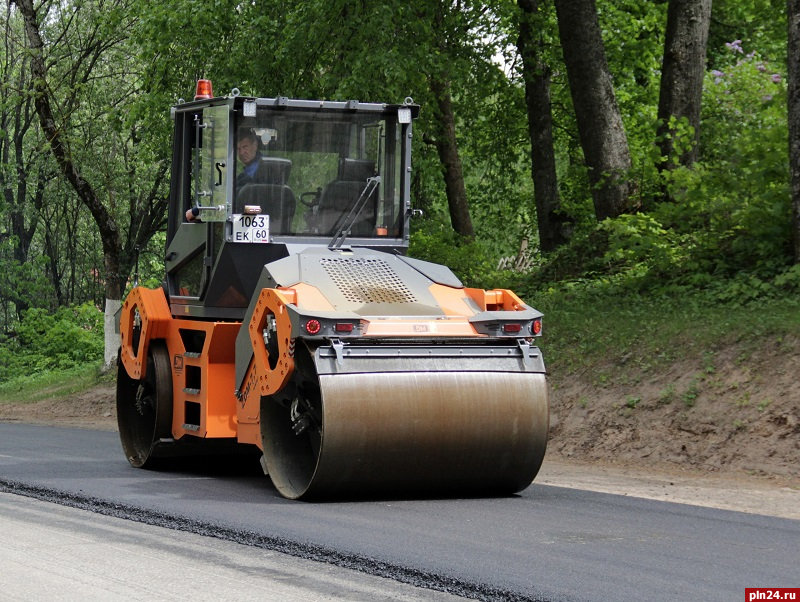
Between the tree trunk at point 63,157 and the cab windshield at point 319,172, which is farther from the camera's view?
the tree trunk at point 63,157

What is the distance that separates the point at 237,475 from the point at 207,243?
6.21 feet

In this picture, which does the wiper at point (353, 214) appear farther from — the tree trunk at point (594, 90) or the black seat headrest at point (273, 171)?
the tree trunk at point (594, 90)

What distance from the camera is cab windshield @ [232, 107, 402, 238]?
9.55 metres

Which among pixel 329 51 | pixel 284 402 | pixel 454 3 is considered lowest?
pixel 284 402

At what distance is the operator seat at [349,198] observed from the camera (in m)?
9.70

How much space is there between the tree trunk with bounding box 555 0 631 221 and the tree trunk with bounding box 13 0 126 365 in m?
9.48

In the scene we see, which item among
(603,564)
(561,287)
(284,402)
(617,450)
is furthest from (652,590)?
(561,287)

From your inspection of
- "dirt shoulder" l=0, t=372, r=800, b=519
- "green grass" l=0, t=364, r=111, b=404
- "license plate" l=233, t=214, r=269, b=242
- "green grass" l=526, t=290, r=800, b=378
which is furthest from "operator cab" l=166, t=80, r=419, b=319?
"green grass" l=0, t=364, r=111, b=404

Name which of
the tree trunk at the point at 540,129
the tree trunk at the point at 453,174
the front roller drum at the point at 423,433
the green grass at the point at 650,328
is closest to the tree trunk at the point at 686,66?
the green grass at the point at 650,328

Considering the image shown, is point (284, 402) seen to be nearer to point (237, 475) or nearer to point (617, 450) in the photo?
point (237, 475)

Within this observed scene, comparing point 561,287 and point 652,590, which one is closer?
point 652,590

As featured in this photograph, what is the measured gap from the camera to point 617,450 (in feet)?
38.1

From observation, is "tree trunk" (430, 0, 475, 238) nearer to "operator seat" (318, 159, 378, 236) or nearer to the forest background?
the forest background

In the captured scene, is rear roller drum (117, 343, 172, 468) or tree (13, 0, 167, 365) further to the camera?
tree (13, 0, 167, 365)
